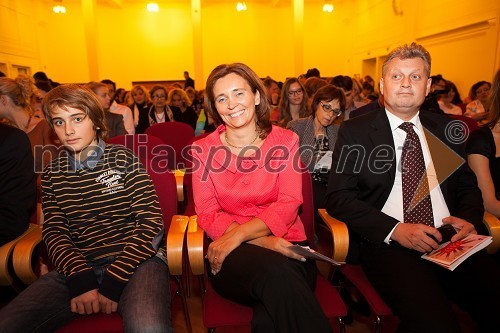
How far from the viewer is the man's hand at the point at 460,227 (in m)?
1.65

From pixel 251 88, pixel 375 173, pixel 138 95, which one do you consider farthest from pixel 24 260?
→ pixel 138 95

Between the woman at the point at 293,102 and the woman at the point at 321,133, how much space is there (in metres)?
0.87

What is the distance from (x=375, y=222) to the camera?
67.9 inches

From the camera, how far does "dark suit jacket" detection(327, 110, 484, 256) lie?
1.79 metres

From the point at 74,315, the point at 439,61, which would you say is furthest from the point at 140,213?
the point at 439,61

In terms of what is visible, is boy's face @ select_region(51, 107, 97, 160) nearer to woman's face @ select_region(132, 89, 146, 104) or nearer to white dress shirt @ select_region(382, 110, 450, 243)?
white dress shirt @ select_region(382, 110, 450, 243)

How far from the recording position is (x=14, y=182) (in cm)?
188

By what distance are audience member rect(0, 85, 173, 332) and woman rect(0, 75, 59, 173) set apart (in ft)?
3.69

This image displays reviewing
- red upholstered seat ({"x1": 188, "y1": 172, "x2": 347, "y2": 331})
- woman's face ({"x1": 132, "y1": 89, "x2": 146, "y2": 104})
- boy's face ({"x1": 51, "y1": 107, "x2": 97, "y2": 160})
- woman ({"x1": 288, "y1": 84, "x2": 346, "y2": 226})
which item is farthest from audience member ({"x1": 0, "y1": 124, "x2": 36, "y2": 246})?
woman's face ({"x1": 132, "y1": 89, "x2": 146, "y2": 104})

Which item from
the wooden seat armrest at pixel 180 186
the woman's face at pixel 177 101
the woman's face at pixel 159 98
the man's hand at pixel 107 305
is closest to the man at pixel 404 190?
the man's hand at pixel 107 305

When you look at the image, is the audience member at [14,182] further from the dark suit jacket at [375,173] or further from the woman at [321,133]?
the woman at [321,133]

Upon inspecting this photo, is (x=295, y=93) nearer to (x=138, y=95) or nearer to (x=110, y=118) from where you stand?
(x=110, y=118)

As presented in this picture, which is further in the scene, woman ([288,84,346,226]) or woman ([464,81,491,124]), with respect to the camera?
woman ([464,81,491,124])

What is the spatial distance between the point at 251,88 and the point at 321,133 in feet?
4.52
